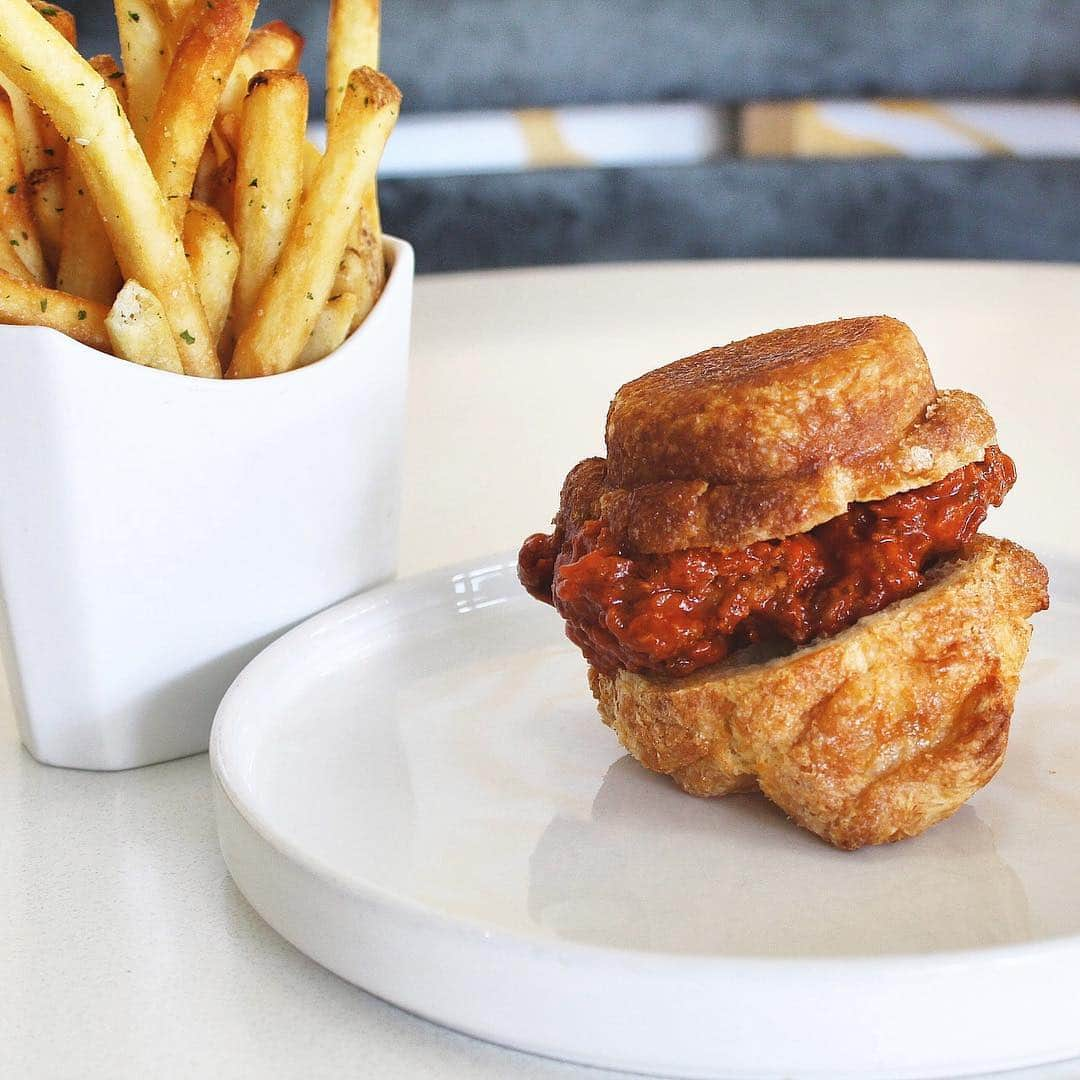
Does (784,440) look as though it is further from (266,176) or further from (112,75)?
(112,75)

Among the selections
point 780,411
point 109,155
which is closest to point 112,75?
point 109,155

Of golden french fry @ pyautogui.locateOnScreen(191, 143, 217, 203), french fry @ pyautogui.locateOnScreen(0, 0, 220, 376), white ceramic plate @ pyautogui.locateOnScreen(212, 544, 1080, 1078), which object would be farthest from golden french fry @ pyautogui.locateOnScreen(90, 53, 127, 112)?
white ceramic plate @ pyautogui.locateOnScreen(212, 544, 1080, 1078)

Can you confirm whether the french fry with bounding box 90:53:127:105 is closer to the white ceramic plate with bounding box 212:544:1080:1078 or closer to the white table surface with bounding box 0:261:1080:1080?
A: the white ceramic plate with bounding box 212:544:1080:1078

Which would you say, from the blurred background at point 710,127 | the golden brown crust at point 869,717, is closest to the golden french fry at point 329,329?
the golden brown crust at point 869,717

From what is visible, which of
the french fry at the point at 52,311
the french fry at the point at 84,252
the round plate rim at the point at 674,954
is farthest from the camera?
the french fry at the point at 84,252

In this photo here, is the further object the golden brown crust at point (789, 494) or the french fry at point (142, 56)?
the french fry at point (142, 56)

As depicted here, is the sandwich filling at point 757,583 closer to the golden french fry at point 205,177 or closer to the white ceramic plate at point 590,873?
the white ceramic plate at point 590,873

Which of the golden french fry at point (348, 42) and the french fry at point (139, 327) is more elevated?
the golden french fry at point (348, 42)

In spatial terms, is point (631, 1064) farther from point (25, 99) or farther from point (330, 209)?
point (25, 99)
